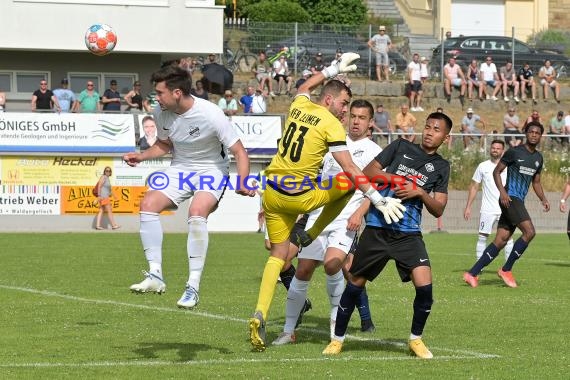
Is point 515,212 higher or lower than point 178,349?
higher

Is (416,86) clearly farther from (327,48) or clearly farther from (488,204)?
(488,204)

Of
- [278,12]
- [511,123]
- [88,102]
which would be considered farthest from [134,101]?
[278,12]

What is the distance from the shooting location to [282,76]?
3759 cm

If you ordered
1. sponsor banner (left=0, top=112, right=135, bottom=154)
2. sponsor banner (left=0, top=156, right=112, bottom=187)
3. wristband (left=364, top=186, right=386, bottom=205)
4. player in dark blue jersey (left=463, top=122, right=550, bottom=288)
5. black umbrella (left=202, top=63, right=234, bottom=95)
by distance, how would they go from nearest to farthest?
wristband (left=364, top=186, right=386, bottom=205) < player in dark blue jersey (left=463, top=122, right=550, bottom=288) < sponsor banner (left=0, top=112, right=135, bottom=154) < sponsor banner (left=0, top=156, right=112, bottom=187) < black umbrella (left=202, top=63, right=234, bottom=95)

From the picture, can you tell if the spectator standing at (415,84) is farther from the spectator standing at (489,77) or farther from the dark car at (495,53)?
the dark car at (495,53)

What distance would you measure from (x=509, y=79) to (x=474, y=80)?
1418 mm

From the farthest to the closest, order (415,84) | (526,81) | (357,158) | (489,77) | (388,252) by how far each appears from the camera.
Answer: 1. (526,81)
2. (489,77)
3. (415,84)
4. (357,158)
5. (388,252)

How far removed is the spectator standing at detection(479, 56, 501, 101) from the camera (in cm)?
3969

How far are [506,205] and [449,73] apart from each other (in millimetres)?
24226

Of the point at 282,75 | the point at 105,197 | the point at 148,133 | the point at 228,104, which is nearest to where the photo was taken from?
the point at 148,133

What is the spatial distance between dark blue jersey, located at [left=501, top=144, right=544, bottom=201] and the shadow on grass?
713cm

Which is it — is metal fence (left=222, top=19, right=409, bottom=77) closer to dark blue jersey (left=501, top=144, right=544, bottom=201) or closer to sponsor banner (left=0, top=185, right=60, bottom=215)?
sponsor banner (left=0, top=185, right=60, bottom=215)

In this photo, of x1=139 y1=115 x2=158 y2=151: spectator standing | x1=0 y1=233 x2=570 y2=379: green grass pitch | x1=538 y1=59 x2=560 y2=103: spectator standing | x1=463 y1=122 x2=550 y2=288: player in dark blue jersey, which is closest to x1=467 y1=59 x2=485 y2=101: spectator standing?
x1=538 y1=59 x2=560 y2=103: spectator standing

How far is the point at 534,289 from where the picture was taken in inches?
617
